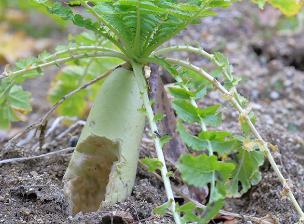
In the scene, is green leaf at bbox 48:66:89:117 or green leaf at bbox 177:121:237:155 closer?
green leaf at bbox 177:121:237:155

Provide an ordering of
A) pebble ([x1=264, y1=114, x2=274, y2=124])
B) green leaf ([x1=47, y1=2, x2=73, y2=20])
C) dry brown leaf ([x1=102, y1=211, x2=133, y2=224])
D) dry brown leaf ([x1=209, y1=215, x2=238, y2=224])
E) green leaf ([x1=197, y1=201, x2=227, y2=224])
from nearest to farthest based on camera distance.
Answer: green leaf ([x1=197, y1=201, x2=227, y2=224]), dry brown leaf ([x1=102, y1=211, x2=133, y2=224]), green leaf ([x1=47, y1=2, x2=73, y2=20]), dry brown leaf ([x1=209, y1=215, x2=238, y2=224]), pebble ([x1=264, y1=114, x2=274, y2=124])

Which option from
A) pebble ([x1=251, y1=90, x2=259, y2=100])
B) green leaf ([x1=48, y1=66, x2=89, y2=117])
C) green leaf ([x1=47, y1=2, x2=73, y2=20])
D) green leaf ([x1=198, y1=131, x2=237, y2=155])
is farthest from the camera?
Result: pebble ([x1=251, y1=90, x2=259, y2=100])

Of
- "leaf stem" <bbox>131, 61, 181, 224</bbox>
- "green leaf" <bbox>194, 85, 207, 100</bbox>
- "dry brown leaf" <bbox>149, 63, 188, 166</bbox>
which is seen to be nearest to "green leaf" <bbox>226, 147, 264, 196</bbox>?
"dry brown leaf" <bbox>149, 63, 188, 166</bbox>

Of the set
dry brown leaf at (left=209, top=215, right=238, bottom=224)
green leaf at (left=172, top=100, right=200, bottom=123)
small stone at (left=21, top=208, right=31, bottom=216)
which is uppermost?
green leaf at (left=172, top=100, right=200, bottom=123)

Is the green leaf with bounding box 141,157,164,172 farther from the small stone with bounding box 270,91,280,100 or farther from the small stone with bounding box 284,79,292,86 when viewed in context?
the small stone with bounding box 284,79,292,86

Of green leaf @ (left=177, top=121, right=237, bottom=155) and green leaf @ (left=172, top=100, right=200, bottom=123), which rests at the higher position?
green leaf @ (left=172, top=100, right=200, bottom=123)

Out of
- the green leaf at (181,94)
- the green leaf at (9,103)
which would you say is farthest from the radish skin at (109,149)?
the green leaf at (9,103)

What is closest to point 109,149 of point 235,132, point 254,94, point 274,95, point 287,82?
point 235,132

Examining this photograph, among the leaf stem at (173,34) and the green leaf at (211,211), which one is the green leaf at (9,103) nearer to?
the leaf stem at (173,34)
